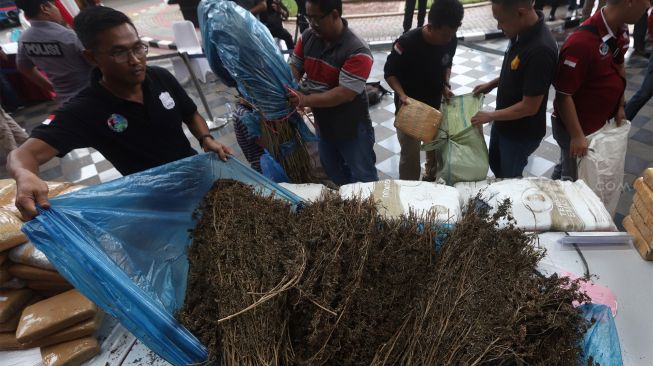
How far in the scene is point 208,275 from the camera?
1008mm

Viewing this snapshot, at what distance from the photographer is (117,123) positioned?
129 cm

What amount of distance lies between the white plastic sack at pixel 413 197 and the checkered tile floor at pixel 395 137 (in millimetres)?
1308

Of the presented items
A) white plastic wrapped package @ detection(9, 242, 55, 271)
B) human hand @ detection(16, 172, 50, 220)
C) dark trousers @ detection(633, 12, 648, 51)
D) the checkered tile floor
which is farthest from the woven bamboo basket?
dark trousers @ detection(633, 12, 648, 51)

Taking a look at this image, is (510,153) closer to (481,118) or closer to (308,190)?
(481,118)

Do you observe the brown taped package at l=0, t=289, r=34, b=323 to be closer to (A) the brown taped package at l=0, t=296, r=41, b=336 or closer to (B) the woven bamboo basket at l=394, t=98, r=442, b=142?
(A) the brown taped package at l=0, t=296, r=41, b=336

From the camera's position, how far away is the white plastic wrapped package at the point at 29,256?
3.85ft

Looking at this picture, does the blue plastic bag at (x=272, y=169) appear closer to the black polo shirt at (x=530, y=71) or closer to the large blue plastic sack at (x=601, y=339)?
the black polo shirt at (x=530, y=71)

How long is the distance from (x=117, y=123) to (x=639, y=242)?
209cm

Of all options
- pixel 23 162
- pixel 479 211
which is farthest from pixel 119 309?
pixel 479 211

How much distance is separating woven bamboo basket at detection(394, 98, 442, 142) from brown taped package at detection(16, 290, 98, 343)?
1678mm

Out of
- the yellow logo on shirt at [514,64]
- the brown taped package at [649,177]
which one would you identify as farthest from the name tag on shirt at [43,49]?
the brown taped package at [649,177]

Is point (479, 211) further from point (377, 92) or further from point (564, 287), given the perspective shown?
point (377, 92)

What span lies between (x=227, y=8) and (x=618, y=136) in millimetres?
2085

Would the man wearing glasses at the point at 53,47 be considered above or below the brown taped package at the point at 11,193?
above
